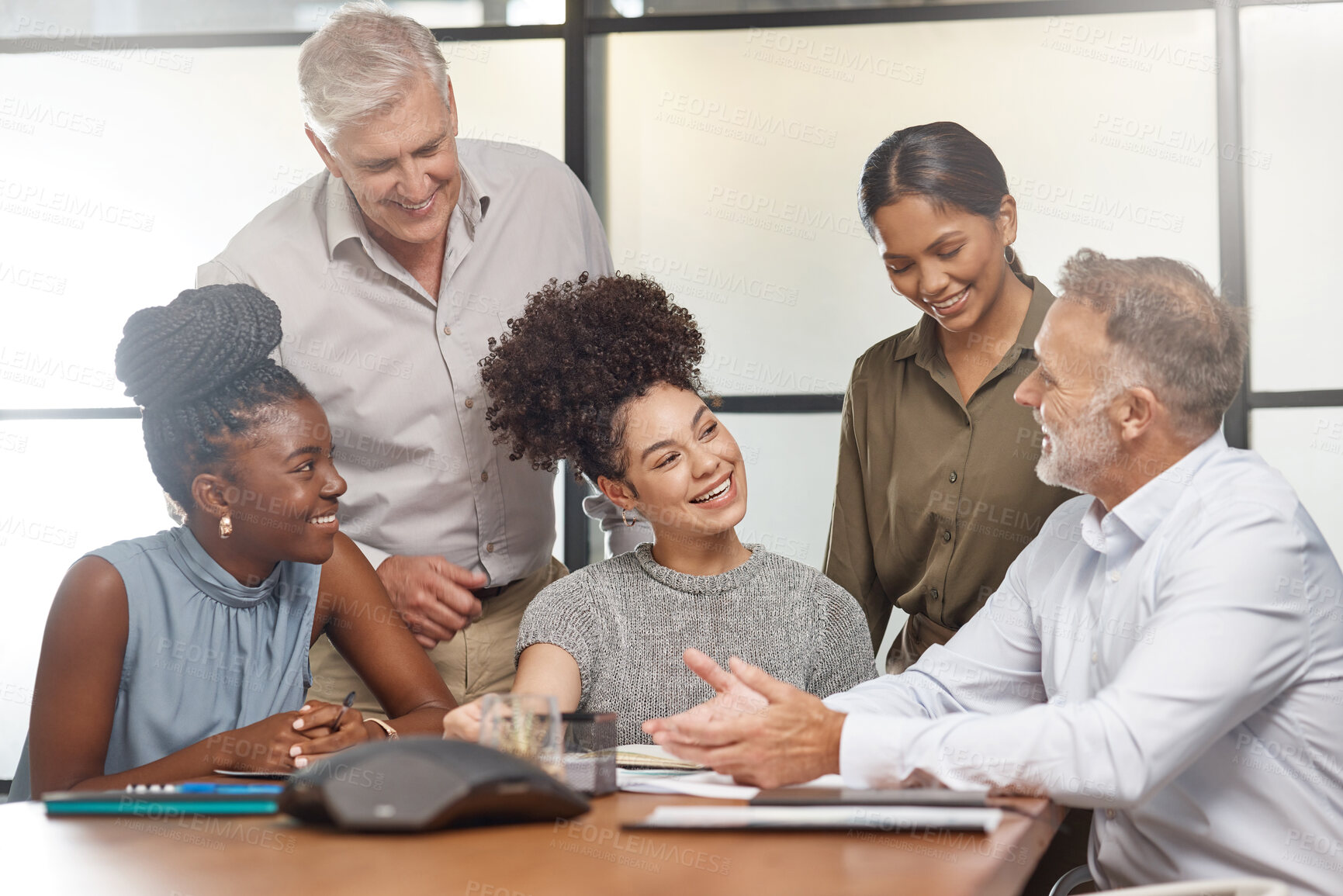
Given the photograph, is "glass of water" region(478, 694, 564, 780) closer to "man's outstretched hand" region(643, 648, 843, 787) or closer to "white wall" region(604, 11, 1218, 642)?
"man's outstretched hand" region(643, 648, 843, 787)

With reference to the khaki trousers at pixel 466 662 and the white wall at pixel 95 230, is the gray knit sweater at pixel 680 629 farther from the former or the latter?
the white wall at pixel 95 230

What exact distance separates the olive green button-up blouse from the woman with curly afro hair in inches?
15.7

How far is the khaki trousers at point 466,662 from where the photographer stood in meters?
2.43

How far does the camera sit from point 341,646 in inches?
87.2

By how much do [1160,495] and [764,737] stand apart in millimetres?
690

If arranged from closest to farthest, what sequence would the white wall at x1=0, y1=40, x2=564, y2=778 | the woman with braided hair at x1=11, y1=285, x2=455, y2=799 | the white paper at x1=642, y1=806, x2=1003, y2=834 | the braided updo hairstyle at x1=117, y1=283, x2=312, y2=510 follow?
1. the white paper at x1=642, y1=806, x2=1003, y2=834
2. the woman with braided hair at x1=11, y1=285, x2=455, y2=799
3. the braided updo hairstyle at x1=117, y1=283, x2=312, y2=510
4. the white wall at x1=0, y1=40, x2=564, y2=778

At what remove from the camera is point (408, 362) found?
2.48 m

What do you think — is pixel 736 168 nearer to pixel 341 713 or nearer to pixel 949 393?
pixel 949 393

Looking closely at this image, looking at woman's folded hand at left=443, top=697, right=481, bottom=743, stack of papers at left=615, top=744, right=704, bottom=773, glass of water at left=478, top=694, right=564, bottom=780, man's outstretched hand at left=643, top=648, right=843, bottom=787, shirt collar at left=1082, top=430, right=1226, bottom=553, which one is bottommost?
stack of papers at left=615, top=744, right=704, bottom=773

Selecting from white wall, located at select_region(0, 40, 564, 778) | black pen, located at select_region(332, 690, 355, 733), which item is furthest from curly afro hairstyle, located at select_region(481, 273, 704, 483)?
white wall, located at select_region(0, 40, 564, 778)

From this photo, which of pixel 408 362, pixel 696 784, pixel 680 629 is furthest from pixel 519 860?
pixel 408 362

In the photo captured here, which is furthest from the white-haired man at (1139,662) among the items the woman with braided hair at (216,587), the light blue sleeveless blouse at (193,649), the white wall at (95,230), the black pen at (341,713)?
the white wall at (95,230)

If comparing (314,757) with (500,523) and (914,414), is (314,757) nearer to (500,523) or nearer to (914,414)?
(500,523)

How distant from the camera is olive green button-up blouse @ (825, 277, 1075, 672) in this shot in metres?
2.39
